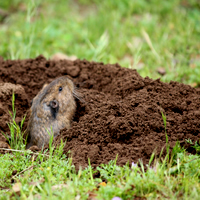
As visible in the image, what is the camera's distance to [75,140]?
3359 millimetres

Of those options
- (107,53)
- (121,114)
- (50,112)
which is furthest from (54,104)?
(107,53)

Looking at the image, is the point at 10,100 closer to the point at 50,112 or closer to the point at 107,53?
the point at 50,112

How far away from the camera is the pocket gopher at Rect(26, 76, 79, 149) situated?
3.78m

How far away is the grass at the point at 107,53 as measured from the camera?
2.54m

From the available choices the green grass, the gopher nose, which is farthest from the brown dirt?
the green grass

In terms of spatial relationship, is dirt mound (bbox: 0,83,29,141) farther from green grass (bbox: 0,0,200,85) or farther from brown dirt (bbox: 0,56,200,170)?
green grass (bbox: 0,0,200,85)

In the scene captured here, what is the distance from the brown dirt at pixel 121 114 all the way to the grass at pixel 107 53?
172 millimetres

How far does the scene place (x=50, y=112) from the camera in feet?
12.7

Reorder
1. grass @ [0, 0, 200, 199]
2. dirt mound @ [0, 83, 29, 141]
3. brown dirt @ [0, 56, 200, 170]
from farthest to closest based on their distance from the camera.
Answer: dirt mound @ [0, 83, 29, 141] → brown dirt @ [0, 56, 200, 170] → grass @ [0, 0, 200, 199]

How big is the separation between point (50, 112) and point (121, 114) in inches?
38.2

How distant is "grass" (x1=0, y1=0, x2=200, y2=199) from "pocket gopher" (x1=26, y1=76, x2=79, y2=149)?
26 centimetres

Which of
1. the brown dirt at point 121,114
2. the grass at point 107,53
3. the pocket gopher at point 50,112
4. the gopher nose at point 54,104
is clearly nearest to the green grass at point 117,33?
the grass at point 107,53

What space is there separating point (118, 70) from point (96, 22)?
10.3ft

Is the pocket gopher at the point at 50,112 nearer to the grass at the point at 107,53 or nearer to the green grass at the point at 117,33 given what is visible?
the grass at the point at 107,53
